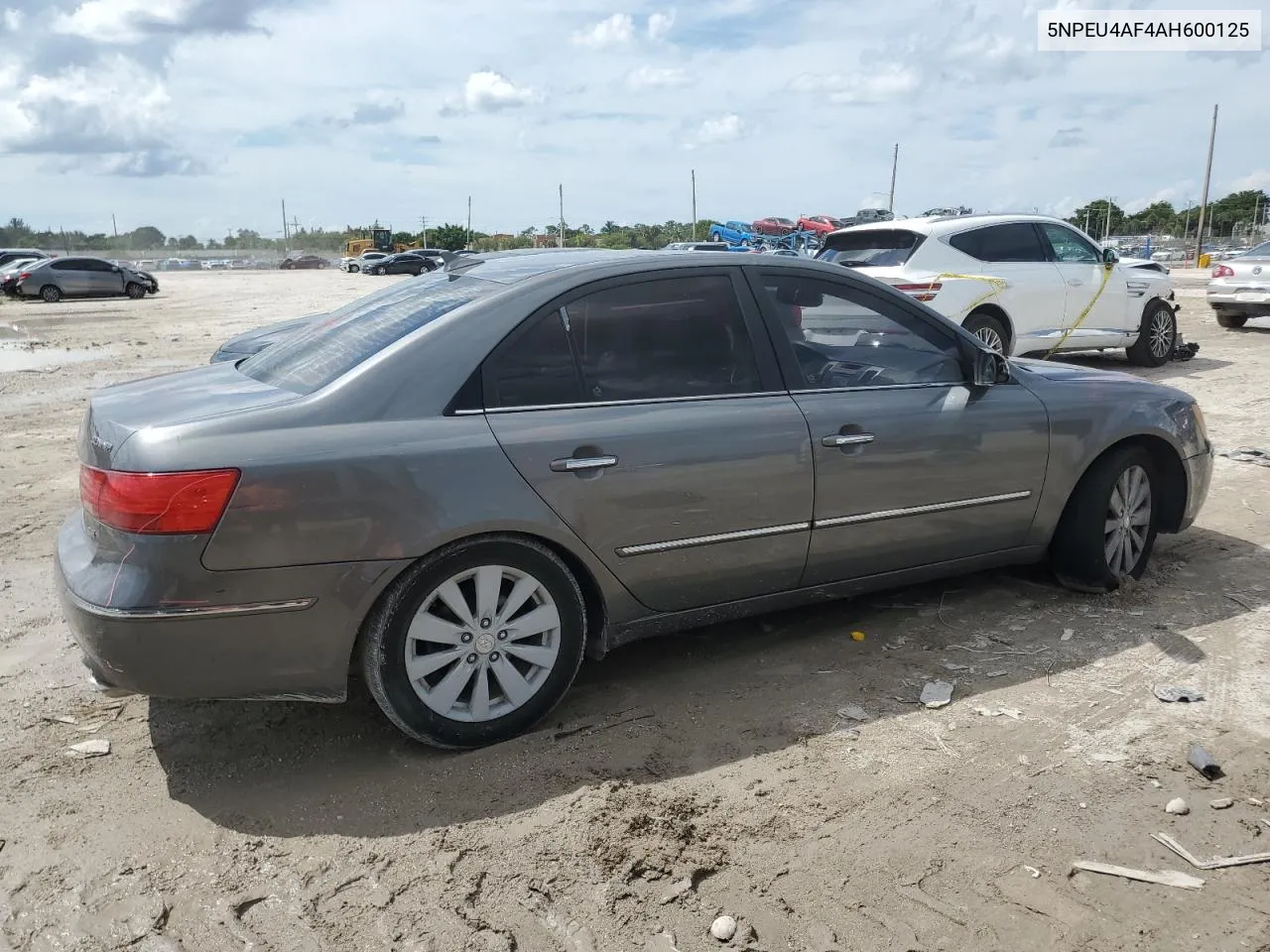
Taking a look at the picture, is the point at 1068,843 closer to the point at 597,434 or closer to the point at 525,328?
the point at 597,434

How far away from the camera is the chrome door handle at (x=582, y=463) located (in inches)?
135

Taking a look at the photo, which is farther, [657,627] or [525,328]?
[657,627]

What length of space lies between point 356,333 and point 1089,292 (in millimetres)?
9802

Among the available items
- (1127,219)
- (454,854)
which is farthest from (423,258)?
(1127,219)

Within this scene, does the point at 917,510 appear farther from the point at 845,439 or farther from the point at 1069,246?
the point at 1069,246

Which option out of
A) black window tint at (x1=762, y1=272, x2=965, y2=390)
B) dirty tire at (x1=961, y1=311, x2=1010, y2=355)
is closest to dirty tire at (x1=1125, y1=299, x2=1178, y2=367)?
dirty tire at (x1=961, y1=311, x2=1010, y2=355)

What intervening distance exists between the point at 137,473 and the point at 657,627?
1.80 meters

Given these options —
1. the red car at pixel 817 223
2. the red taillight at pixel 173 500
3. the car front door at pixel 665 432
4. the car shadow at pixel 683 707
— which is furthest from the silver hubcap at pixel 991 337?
the red car at pixel 817 223

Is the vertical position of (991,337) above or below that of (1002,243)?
below

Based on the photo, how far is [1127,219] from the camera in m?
86.6

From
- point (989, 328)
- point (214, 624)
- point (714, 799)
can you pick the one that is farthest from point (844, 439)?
point (989, 328)

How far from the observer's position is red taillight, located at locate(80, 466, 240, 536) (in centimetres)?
298

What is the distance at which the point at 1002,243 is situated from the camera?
35.1ft

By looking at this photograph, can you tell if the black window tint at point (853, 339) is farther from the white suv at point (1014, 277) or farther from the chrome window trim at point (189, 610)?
the white suv at point (1014, 277)
